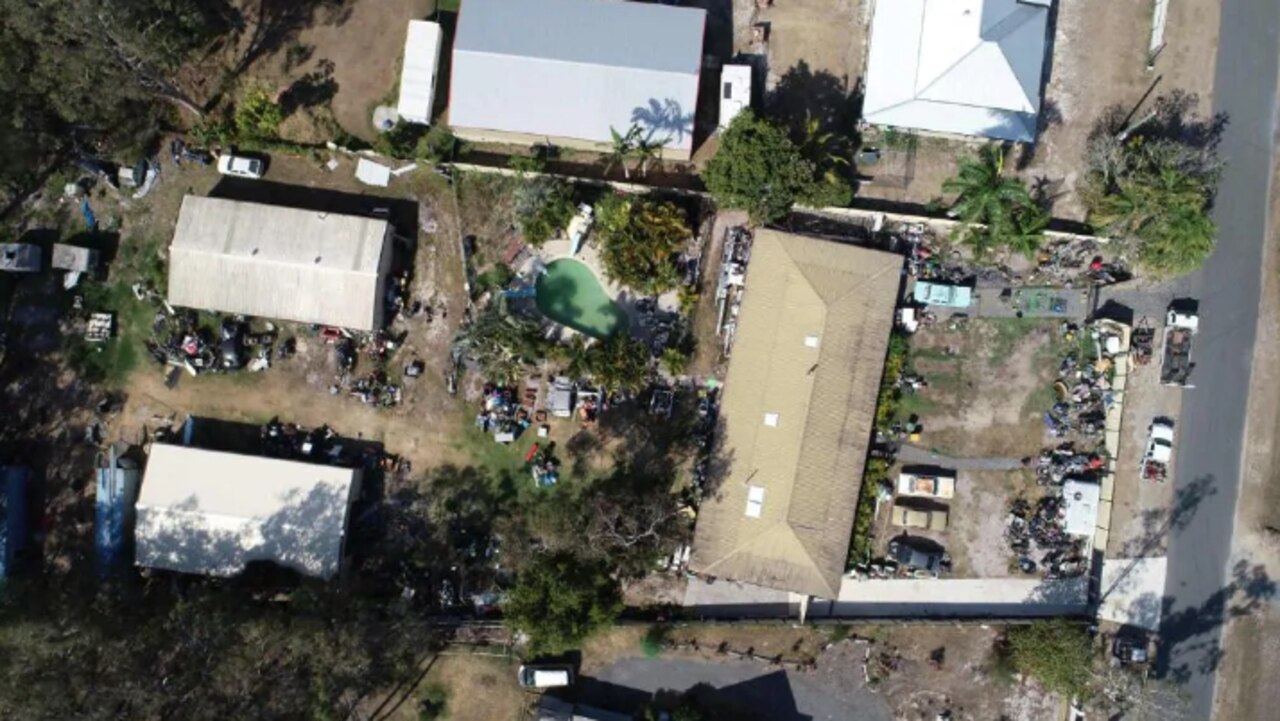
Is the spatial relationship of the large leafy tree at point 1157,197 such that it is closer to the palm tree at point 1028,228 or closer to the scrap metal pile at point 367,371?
the palm tree at point 1028,228

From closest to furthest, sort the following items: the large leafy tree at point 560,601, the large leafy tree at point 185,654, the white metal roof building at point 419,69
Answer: the large leafy tree at point 185,654 < the large leafy tree at point 560,601 < the white metal roof building at point 419,69

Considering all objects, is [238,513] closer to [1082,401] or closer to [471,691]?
[471,691]

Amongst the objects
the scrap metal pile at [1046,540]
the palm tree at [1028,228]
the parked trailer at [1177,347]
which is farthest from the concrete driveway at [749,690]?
the palm tree at [1028,228]

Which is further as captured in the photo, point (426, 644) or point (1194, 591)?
point (1194, 591)

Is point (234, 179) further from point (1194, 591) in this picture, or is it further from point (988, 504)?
point (1194, 591)

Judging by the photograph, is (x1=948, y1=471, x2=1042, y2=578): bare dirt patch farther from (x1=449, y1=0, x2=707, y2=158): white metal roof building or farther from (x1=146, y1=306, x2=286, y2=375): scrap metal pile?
(x1=146, y1=306, x2=286, y2=375): scrap metal pile

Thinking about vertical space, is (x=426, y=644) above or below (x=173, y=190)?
below

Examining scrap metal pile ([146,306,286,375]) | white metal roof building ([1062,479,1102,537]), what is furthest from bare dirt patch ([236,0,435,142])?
white metal roof building ([1062,479,1102,537])

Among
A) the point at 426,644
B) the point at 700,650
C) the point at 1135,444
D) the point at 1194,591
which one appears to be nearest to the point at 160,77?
the point at 426,644
